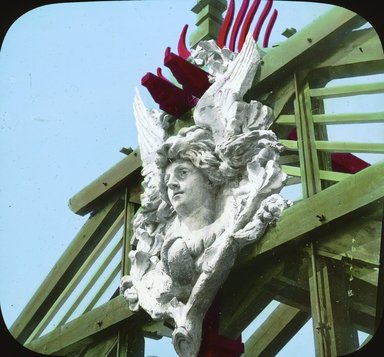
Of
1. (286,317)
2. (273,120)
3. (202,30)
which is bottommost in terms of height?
(286,317)

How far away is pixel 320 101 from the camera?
5590 millimetres

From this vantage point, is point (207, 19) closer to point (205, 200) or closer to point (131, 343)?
point (205, 200)

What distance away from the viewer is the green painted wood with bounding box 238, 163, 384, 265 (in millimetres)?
4914

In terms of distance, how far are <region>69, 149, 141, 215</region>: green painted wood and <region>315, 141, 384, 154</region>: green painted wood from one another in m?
1.30

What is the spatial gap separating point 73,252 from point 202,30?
1.47 m

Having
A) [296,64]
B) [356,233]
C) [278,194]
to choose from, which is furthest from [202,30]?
[356,233]

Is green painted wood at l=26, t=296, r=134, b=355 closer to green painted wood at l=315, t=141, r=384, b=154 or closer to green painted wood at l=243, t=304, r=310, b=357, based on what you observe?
green painted wood at l=243, t=304, r=310, b=357

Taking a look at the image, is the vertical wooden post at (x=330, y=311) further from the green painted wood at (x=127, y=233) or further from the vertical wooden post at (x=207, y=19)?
the vertical wooden post at (x=207, y=19)

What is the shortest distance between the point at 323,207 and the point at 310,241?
171 millimetres

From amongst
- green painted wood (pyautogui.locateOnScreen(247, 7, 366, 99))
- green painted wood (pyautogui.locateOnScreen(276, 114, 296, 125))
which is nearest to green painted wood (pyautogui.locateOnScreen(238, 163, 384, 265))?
green painted wood (pyautogui.locateOnScreen(276, 114, 296, 125))

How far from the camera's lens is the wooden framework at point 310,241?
494 centimetres

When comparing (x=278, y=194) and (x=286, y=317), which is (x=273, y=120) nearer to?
(x=278, y=194)

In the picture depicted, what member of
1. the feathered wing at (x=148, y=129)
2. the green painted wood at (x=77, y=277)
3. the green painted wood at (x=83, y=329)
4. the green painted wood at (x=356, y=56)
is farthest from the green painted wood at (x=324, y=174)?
the green painted wood at (x=77, y=277)

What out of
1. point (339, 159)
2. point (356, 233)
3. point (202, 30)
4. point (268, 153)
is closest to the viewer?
point (356, 233)
